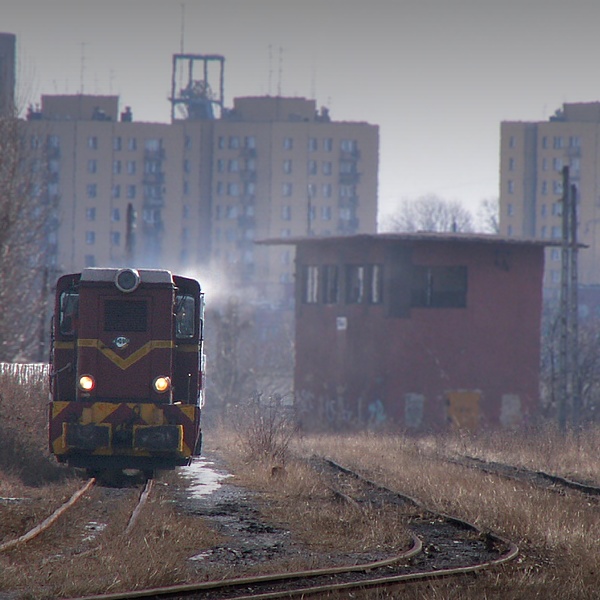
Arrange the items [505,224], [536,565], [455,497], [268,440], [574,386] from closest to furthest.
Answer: [536,565]
[455,497]
[268,440]
[574,386]
[505,224]

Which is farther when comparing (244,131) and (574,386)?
(244,131)

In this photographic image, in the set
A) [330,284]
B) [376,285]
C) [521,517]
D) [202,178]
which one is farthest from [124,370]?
[202,178]

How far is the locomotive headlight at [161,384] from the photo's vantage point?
48.5 feet

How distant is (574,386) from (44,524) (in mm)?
23820

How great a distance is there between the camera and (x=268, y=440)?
739 inches

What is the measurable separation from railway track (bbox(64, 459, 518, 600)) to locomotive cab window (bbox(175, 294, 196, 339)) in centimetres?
365

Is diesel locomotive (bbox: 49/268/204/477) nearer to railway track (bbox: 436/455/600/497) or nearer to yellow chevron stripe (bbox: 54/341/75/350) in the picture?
yellow chevron stripe (bbox: 54/341/75/350)

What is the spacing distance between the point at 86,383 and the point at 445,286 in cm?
2250

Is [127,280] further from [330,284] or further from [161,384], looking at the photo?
[330,284]

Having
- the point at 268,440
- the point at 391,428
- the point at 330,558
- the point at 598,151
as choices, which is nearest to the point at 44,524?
the point at 330,558

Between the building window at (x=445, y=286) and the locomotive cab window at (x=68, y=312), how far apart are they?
71.6 ft

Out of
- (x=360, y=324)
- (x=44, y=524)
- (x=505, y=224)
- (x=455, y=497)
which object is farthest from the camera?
(x=505, y=224)

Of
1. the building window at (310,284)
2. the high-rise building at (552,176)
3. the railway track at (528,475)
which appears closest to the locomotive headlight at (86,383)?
the railway track at (528,475)

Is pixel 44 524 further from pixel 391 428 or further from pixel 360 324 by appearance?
pixel 360 324
